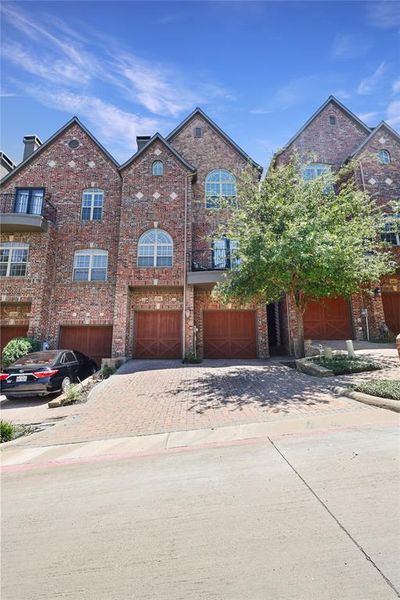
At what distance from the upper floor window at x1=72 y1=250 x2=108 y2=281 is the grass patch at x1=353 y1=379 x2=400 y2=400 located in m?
14.0

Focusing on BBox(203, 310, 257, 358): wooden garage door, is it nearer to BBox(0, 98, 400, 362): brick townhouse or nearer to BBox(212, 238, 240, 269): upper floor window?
BBox(0, 98, 400, 362): brick townhouse

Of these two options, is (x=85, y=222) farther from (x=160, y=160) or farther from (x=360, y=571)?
(x=360, y=571)

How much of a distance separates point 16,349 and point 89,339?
12.1ft

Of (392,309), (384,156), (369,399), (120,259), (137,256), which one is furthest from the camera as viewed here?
(384,156)

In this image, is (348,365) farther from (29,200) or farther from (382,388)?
(29,200)

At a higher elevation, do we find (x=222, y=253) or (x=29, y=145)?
(x=29, y=145)

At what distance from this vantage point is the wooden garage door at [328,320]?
16.5 m

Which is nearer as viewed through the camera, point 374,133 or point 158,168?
point 158,168

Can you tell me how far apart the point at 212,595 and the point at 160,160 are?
18.5 meters

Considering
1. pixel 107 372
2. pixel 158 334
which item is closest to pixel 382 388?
pixel 107 372

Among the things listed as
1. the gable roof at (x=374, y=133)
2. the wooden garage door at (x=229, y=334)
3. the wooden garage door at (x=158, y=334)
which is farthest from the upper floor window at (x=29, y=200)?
the gable roof at (x=374, y=133)

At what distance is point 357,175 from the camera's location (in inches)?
697

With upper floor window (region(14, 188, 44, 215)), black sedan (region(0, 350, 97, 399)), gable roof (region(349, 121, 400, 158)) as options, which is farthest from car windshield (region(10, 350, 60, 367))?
gable roof (region(349, 121, 400, 158))

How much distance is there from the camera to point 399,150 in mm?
18406
